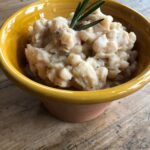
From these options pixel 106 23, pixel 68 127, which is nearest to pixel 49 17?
pixel 106 23

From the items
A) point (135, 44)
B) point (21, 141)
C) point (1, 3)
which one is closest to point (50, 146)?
point (21, 141)

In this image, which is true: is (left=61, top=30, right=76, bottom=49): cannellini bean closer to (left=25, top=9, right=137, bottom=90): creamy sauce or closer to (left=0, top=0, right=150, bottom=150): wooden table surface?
(left=25, top=9, right=137, bottom=90): creamy sauce

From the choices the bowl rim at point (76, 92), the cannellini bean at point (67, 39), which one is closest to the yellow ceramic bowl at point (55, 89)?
the bowl rim at point (76, 92)

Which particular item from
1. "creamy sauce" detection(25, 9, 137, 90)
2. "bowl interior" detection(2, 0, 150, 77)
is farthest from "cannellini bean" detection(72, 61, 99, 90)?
"bowl interior" detection(2, 0, 150, 77)

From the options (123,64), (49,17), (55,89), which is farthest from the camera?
(49,17)

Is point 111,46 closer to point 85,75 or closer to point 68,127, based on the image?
point 85,75

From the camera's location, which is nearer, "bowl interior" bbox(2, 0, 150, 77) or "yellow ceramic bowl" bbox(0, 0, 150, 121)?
"yellow ceramic bowl" bbox(0, 0, 150, 121)

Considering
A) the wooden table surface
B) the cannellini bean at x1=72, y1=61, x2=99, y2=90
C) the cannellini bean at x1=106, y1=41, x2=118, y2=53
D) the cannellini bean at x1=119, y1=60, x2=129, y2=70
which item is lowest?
the wooden table surface
